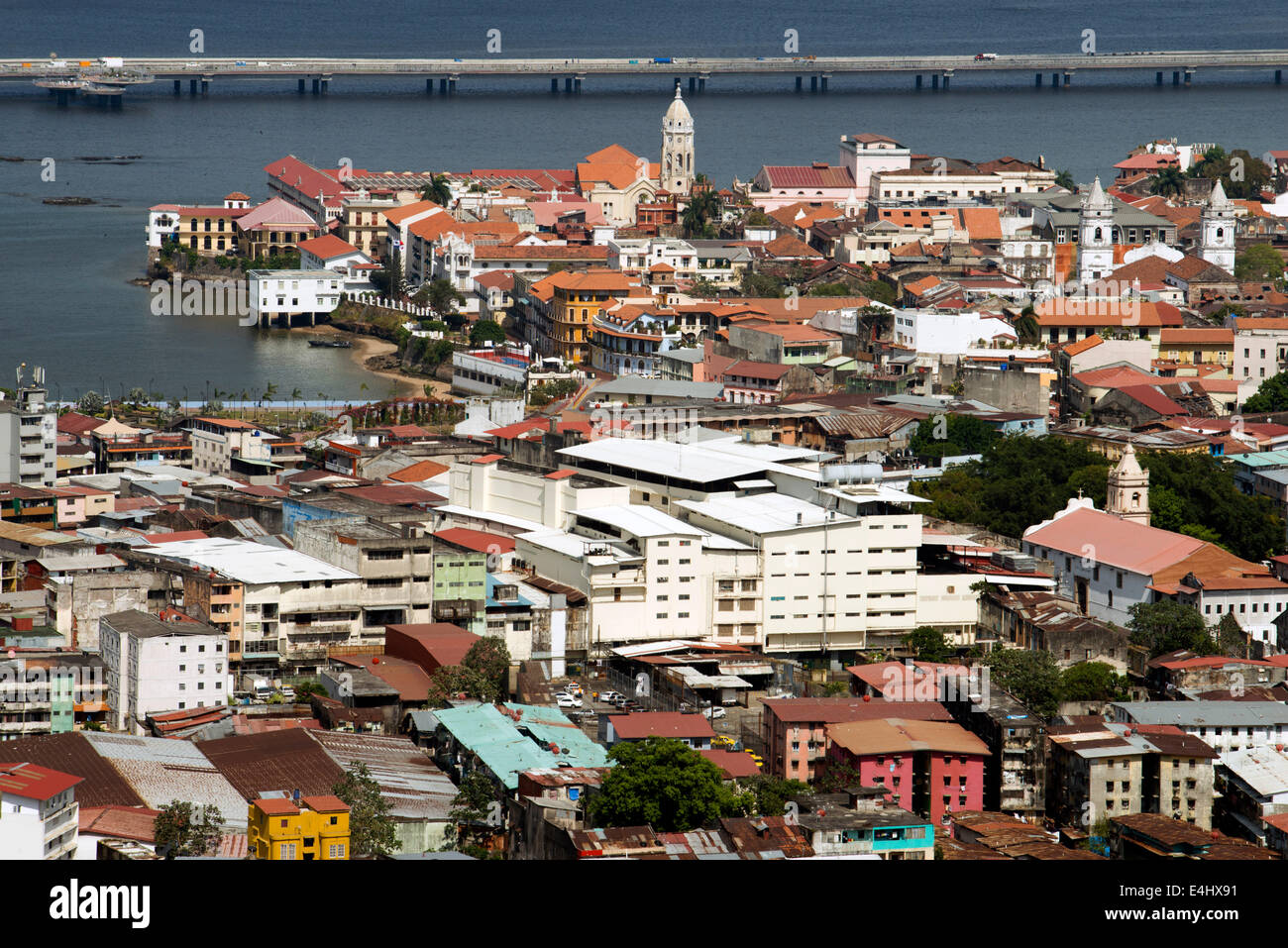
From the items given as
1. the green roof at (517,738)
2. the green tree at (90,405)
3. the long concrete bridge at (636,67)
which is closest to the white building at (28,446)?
the green tree at (90,405)

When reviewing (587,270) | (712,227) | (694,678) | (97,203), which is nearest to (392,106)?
(97,203)

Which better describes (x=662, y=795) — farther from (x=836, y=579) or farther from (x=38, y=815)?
(x=836, y=579)

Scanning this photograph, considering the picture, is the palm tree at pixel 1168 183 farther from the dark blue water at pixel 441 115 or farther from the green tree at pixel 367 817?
the green tree at pixel 367 817

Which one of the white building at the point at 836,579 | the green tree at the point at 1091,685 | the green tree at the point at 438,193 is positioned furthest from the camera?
the green tree at the point at 438,193

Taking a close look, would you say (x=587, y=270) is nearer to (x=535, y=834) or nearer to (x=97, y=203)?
(x=97, y=203)

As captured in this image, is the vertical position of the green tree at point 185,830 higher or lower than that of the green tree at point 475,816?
higher

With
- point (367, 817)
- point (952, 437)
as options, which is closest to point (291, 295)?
point (952, 437)
